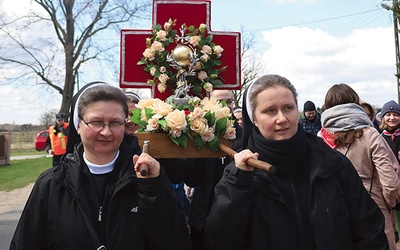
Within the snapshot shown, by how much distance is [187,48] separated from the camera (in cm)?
303

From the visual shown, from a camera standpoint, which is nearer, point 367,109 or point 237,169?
point 237,169

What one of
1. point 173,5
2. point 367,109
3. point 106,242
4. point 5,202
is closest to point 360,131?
point 367,109

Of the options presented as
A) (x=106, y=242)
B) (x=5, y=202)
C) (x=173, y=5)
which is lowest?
(x=5, y=202)

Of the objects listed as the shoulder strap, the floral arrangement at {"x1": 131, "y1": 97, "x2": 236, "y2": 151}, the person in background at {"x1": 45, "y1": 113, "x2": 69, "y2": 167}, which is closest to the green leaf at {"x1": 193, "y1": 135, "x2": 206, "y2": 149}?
the floral arrangement at {"x1": 131, "y1": 97, "x2": 236, "y2": 151}

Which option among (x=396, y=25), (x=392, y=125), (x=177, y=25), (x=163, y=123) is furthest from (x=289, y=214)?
(x=396, y=25)

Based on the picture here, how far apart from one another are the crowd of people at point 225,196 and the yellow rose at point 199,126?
26 cm

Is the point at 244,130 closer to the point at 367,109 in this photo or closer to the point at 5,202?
the point at 367,109

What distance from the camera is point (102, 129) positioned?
7.48 ft

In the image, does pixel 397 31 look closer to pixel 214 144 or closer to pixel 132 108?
pixel 132 108

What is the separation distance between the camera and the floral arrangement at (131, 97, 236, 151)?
2.45m

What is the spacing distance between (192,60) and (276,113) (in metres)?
1.03

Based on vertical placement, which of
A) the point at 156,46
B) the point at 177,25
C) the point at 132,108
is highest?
the point at 177,25

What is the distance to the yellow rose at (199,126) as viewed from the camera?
2.45 metres

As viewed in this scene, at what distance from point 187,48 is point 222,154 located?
0.91 meters
